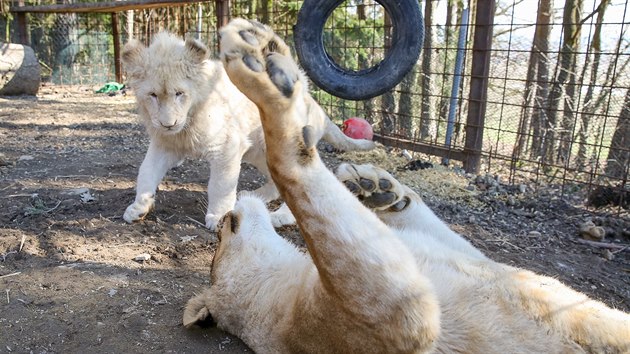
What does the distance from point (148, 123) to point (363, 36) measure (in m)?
5.94

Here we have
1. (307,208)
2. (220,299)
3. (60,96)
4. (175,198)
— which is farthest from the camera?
(60,96)

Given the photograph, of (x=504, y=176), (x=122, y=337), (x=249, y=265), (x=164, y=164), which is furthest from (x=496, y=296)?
(x=504, y=176)

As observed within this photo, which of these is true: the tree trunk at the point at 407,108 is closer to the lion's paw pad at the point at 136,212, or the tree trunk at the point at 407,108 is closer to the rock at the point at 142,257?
the lion's paw pad at the point at 136,212

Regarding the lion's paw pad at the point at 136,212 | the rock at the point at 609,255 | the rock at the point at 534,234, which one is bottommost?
the rock at the point at 609,255

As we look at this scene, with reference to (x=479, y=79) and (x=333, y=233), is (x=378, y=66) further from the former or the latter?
(x=479, y=79)

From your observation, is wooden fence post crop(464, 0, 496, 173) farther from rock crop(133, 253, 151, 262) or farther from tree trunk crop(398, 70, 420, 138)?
rock crop(133, 253, 151, 262)

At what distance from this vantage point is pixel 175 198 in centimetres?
473

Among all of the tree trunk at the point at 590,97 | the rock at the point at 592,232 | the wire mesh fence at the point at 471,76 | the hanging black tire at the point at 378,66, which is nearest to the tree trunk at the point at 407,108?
the wire mesh fence at the point at 471,76

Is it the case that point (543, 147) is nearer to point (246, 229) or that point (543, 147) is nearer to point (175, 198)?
point (175, 198)

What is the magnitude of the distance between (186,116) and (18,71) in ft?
27.6

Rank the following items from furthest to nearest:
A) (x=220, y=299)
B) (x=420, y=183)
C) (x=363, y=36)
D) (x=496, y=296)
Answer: (x=363, y=36), (x=420, y=183), (x=220, y=299), (x=496, y=296)

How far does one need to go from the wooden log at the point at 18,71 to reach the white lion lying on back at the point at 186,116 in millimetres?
7894

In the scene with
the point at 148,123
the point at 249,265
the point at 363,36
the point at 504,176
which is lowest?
the point at 504,176

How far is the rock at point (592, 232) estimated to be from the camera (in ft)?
14.3
